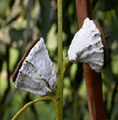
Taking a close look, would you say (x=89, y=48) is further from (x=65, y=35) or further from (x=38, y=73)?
(x=65, y=35)

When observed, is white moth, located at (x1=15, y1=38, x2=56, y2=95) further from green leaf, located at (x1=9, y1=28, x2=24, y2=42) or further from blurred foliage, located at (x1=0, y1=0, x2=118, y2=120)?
green leaf, located at (x1=9, y1=28, x2=24, y2=42)

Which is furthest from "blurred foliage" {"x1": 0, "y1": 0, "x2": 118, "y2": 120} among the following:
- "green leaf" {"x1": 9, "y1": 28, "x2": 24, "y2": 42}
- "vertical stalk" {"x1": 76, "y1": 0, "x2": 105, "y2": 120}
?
"vertical stalk" {"x1": 76, "y1": 0, "x2": 105, "y2": 120}

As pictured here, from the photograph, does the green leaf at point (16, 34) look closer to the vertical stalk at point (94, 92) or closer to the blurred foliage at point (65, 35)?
the blurred foliage at point (65, 35)

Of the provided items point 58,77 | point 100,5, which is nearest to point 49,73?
point 58,77

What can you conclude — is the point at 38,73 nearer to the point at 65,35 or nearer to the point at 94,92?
the point at 94,92

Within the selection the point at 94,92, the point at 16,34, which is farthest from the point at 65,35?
the point at 94,92

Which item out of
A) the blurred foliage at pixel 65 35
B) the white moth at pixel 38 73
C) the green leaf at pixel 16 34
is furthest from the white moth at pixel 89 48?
the green leaf at pixel 16 34

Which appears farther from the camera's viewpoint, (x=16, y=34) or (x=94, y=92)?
(x=16, y=34)

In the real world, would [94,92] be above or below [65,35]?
below
